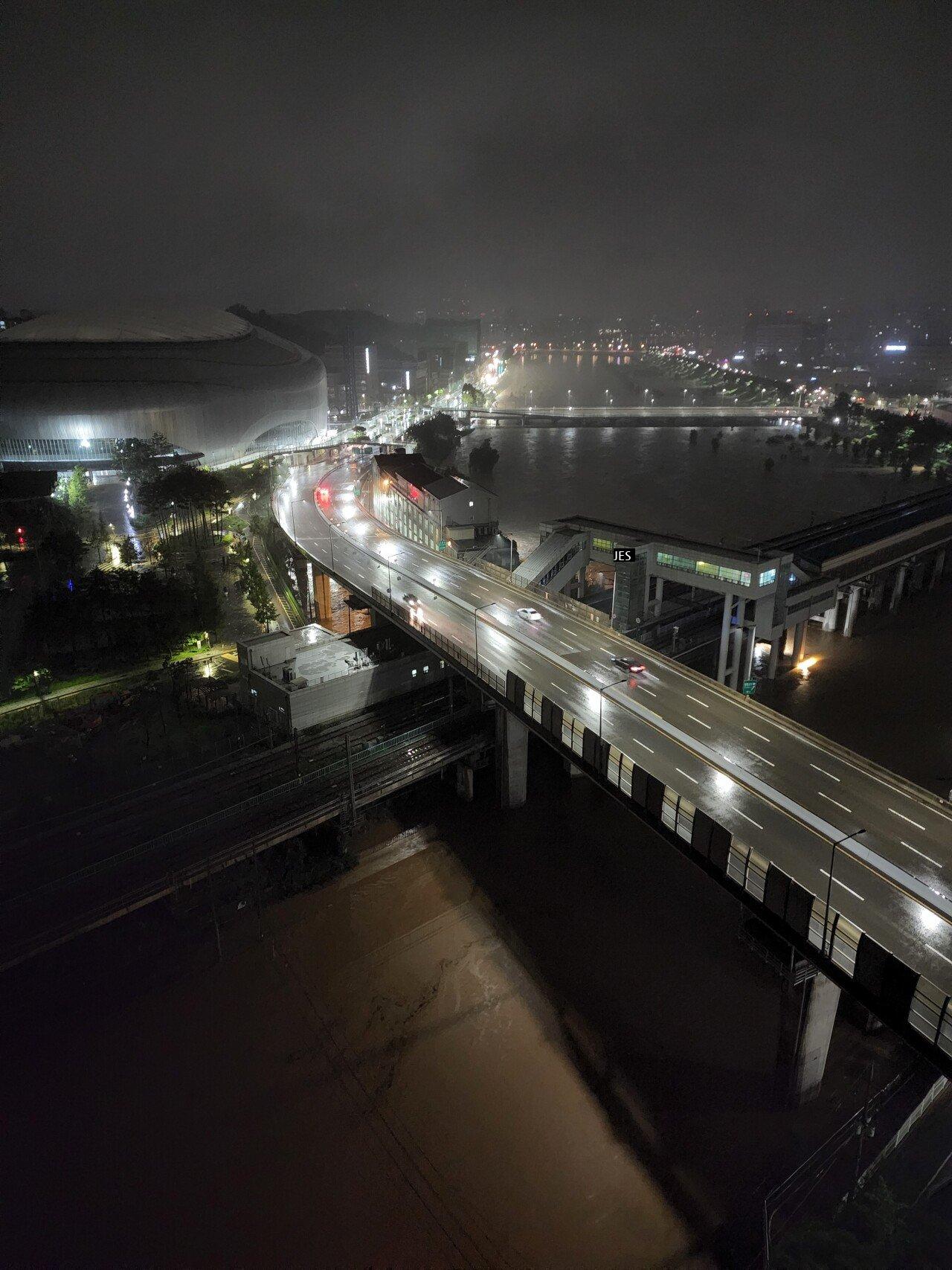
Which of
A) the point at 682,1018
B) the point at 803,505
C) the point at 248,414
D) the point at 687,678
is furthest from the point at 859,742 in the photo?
the point at 248,414

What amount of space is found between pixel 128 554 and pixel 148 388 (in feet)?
121

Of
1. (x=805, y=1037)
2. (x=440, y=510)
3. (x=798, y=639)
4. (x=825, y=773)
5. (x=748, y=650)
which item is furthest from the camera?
(x=440, y=510)

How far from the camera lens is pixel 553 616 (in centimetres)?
3516

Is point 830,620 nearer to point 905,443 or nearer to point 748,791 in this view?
point 748,791

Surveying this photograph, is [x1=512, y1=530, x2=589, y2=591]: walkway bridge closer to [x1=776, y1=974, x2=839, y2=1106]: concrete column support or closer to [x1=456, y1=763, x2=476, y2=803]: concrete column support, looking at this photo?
[x1=456, y1=763, x2=476, y2=803]: concrete column support

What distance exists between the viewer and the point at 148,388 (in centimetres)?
7981


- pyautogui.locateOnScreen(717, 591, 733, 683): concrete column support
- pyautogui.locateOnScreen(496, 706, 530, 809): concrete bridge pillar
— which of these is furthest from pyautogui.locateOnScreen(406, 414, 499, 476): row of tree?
pyautogui.locateOnScreen(496, 706, 530, 809): concrete bridge pillar

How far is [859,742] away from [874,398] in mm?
178906

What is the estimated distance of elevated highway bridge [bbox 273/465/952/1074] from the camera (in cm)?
1538

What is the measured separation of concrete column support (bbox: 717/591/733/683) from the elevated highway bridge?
29.3 feet

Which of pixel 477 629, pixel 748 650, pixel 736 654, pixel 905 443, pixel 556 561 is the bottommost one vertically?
pixel 736 654

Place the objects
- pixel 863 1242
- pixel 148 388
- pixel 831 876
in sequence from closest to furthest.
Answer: pixel 863 1242 → pixel 831 876 → pixel 148 388

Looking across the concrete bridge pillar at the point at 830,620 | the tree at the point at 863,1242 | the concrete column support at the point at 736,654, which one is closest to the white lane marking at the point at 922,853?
the tree at the point at 863,1242

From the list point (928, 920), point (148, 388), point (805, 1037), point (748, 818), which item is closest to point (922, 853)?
point (928, 920)
